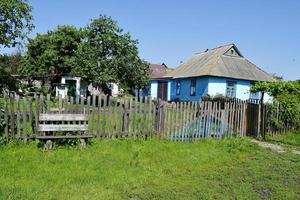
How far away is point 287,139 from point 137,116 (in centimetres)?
643

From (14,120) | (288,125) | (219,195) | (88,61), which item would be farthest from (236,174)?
(88,61)

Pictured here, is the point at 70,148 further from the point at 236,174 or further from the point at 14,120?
the point at 236,174

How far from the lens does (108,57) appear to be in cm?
3188

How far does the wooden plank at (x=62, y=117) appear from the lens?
32.6 ft

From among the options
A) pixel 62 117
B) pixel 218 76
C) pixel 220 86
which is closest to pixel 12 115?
pixel 62 117

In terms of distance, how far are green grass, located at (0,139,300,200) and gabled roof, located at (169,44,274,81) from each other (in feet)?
74.4

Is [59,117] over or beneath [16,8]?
beneath

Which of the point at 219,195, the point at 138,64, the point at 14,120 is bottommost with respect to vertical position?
the point at 219,195

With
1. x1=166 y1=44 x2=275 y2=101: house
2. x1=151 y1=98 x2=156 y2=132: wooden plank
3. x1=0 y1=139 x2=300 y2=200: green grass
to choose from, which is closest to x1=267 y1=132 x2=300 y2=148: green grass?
x1=0 y1=139 x2=300 y2=200: green grass

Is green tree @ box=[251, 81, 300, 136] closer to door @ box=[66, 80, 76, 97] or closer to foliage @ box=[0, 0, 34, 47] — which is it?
foliage @ box=[0, 0, 34, 47]

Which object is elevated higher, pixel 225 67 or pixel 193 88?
pixel 225 67

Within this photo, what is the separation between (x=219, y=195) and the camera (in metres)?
6.77

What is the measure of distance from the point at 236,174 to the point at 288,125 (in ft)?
26.1

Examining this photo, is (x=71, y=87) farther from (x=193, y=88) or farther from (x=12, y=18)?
(x=12, y=18)
